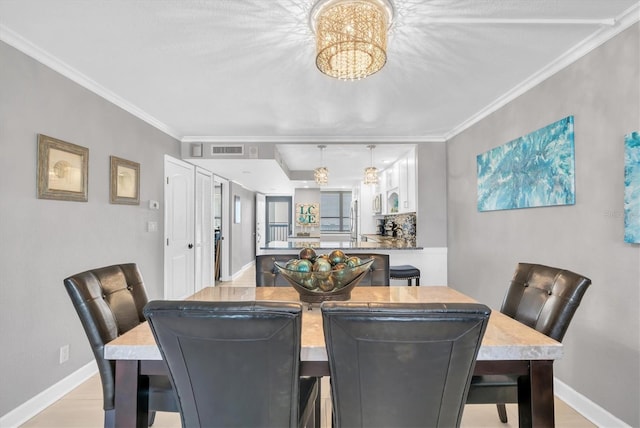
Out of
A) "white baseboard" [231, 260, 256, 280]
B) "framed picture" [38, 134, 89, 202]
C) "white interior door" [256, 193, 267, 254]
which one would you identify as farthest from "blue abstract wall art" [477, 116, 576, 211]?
"white interior door" [256, 193, 267, 254]

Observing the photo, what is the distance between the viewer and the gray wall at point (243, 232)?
6.55 m

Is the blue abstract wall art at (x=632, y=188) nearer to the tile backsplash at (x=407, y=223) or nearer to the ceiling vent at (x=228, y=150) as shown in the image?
the tile backsplash at (x=407, y=223)

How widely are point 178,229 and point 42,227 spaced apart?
2.06 meters

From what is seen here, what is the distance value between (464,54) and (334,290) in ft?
5.92

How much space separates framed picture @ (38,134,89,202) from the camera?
6.98ft

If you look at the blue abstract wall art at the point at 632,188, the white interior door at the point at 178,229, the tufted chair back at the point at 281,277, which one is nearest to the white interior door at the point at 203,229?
the white interior door at the point at 178,229

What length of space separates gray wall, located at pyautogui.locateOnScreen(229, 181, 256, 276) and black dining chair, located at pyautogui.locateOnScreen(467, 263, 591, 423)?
5.65 meters

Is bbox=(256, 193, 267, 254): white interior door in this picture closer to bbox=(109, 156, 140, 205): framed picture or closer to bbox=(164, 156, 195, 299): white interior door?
bbox=(164, 156, 195, 299): white interior door

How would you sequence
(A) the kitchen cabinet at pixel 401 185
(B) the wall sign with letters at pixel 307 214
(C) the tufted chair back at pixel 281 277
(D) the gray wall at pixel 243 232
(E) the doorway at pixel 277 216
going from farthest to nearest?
(E) the doorway at pixel 277 216 → (B) the wall sign with letters at pixel 307 214 → (D) the gray wall at pixel 243 232 → (A) the kitchen cabinet at pixel 401 185 → (C) the tufted chair back at pixel 281 277

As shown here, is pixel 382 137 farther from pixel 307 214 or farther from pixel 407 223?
pixel 307 214

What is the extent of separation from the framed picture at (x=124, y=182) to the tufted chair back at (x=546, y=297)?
3.17 metres

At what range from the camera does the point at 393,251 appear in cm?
412

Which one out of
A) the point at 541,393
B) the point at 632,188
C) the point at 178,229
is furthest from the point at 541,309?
the point at 178,229

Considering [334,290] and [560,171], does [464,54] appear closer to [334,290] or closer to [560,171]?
[560,171]
